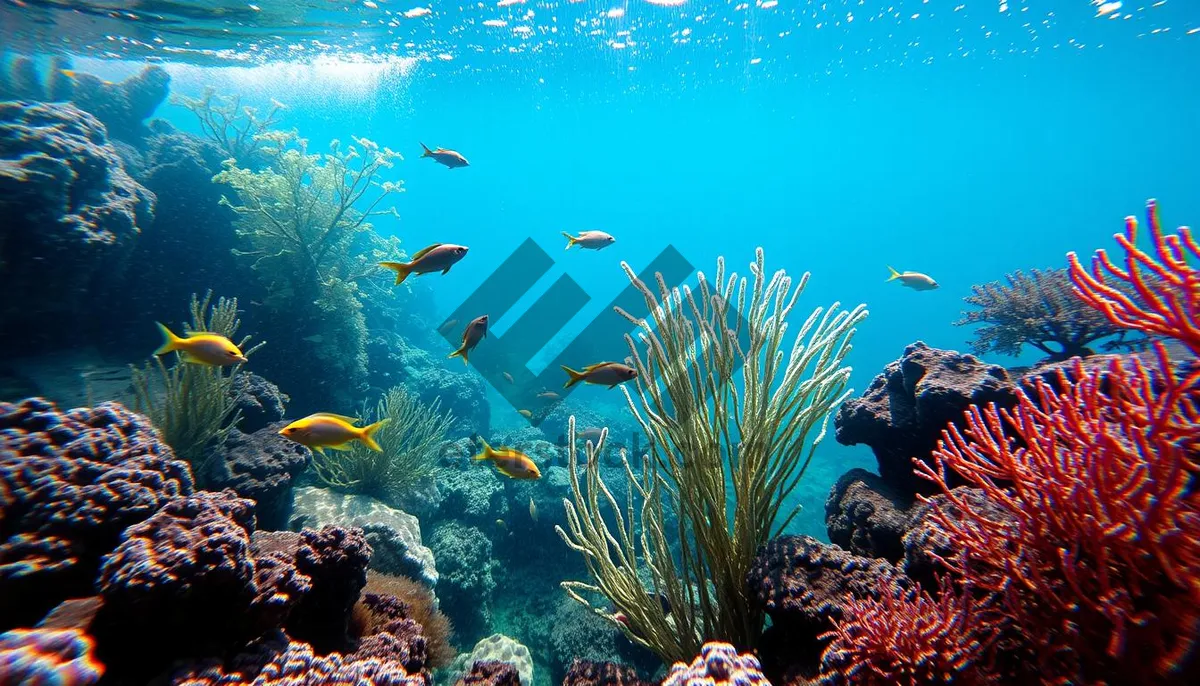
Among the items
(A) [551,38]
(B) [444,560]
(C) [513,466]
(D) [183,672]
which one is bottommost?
(B) [444,560]

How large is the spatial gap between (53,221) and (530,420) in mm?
8792

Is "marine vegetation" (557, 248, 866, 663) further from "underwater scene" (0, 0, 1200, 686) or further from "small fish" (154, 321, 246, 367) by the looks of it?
"small fish" (154, 321, 246, 367)

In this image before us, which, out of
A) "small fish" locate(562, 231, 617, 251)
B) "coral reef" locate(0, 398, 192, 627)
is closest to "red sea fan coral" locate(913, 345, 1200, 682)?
"coral reef" locate(0, 398, 192, 627)

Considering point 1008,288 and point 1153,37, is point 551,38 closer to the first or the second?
point 1008,288

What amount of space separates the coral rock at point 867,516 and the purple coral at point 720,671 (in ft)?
5.68

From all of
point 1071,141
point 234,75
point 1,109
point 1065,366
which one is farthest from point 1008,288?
point 1071,141

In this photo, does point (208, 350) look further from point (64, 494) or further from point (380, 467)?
point (380, 467)

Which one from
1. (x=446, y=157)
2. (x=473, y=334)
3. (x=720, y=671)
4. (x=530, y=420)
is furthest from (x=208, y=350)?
(x=530, y=420)

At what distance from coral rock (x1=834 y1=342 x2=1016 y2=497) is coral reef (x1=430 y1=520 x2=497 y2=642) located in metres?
5.39

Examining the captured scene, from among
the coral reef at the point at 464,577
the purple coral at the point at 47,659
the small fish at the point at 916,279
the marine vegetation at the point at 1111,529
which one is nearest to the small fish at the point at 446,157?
the coral reef at the point at 464,577

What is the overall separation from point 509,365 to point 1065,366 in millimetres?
18867

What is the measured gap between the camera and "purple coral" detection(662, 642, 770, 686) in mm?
1541

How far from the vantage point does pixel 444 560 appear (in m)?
6.29

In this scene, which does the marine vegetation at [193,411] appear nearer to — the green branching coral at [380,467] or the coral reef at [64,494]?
the green branching coral at [380,467]
